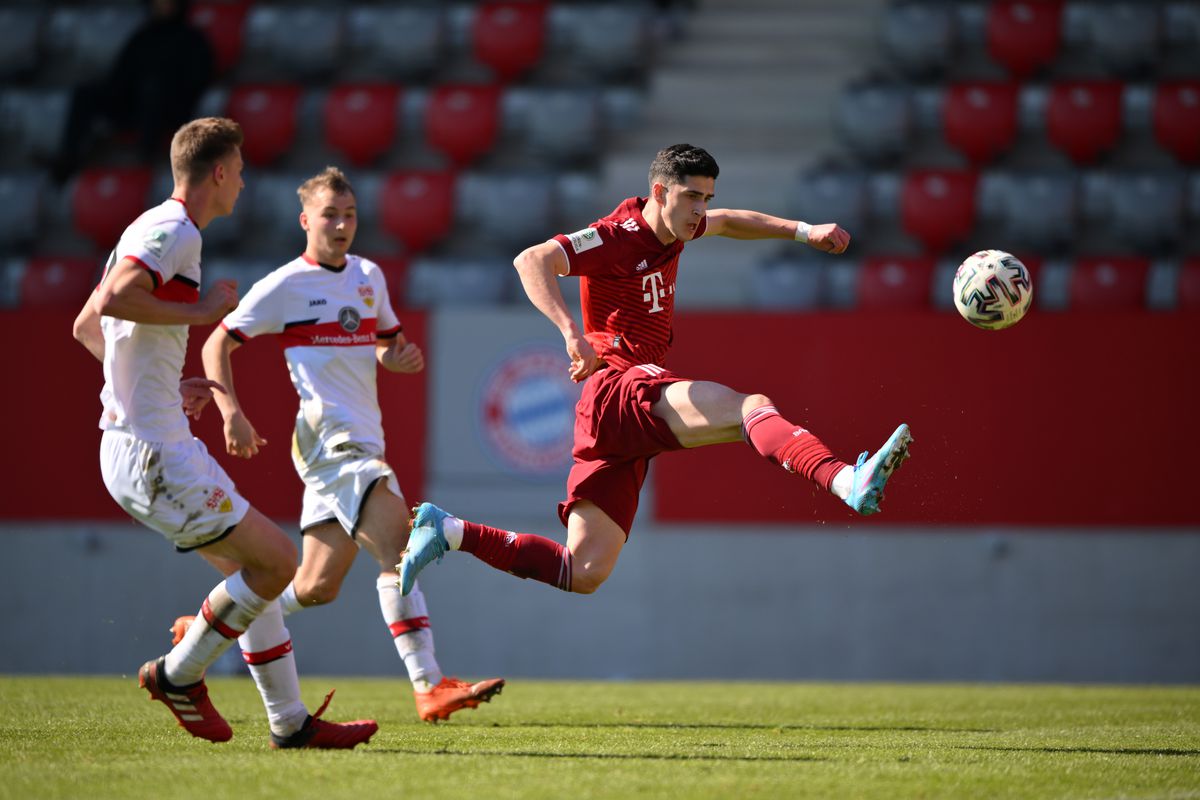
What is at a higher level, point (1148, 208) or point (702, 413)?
point (1148, 208)

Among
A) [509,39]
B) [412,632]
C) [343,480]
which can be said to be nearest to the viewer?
[412,632]

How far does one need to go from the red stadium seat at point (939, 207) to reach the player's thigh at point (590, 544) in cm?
821

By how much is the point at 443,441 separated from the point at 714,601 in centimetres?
239

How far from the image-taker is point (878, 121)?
14500 mm

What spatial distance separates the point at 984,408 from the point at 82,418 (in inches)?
268

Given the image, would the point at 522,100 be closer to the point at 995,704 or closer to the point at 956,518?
the point at 956,518

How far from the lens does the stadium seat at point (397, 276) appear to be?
13.5 meters

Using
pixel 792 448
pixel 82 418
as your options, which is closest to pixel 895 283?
pixel 82 418

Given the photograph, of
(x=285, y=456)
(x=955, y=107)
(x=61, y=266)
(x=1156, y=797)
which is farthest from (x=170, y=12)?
(x=1156, y=797)

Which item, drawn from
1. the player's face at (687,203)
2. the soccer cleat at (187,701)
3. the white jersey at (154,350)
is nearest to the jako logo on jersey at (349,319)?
the player's face at (687,203)

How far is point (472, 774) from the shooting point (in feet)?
16.3

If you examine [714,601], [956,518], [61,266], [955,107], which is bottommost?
[714,601]

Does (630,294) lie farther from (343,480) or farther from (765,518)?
(765,518)

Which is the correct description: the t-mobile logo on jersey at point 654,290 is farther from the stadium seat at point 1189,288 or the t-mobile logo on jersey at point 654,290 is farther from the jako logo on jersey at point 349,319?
the stadium seat at point 1189,288
